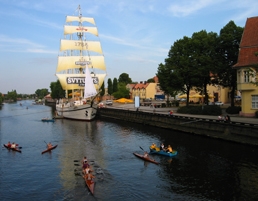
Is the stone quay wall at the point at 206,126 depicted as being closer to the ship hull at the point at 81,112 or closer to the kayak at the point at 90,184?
the ship hull at the point at 81,112

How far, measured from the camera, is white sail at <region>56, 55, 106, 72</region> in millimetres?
88250

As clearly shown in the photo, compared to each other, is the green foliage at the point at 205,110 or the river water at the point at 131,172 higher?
the green foliage at the point at 205,110

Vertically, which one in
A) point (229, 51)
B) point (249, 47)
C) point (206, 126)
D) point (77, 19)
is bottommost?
point (206, 126)

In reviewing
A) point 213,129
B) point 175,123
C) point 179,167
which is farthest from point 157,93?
point 179,167

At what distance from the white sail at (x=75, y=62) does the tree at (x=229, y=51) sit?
4663 centimetres

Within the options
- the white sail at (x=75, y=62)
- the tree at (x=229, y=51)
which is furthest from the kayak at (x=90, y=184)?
the white sail at (x=75, y=62)

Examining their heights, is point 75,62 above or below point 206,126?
above

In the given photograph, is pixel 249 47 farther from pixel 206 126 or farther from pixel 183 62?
pixel 183 62

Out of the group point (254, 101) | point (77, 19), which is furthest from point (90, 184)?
point (77, 19)

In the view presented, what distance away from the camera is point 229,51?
54719 millimetres

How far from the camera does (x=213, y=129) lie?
3994 centimetres

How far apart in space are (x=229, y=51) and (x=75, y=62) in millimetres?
49977

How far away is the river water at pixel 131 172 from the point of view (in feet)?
70.0

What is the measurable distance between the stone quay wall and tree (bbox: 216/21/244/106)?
13422 millimetres
